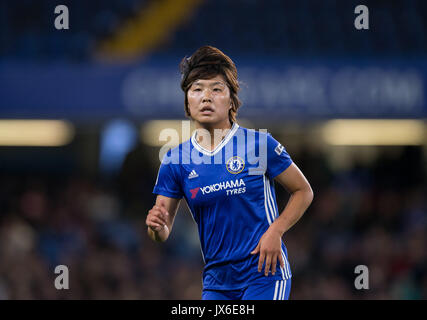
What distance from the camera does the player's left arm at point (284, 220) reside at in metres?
3.71

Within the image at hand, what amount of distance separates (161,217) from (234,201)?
1.34ft

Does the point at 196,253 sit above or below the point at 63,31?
below

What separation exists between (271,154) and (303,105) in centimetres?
672

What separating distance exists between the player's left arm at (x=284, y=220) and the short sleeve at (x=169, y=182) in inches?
22.1

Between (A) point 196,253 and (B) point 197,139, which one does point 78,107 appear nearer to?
(A) point 196,253

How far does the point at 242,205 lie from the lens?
380cm

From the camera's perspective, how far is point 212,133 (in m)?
3.97

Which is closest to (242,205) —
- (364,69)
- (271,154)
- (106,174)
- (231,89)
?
(271,154)
